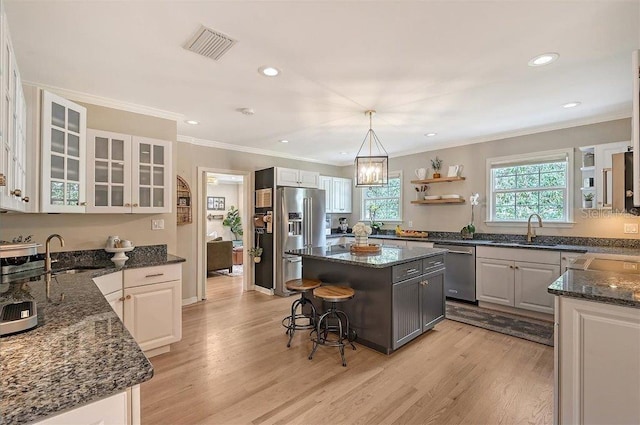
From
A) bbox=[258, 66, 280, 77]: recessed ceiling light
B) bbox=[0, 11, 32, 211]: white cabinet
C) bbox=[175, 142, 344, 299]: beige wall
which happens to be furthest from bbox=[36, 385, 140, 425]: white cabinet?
bbox=[175, 142, 344, 299]: beige wall

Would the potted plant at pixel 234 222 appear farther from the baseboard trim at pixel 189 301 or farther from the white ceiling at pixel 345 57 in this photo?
the white ceiling at pixel 345 57

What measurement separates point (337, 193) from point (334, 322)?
11.3 ft

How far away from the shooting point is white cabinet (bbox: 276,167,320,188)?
16.5ft

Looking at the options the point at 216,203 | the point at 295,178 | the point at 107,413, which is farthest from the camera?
Result: the point at 216,203

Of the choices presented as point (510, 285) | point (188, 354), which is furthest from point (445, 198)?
point (188, 354)

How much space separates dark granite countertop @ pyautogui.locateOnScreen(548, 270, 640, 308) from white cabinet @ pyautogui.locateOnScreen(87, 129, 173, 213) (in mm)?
3325

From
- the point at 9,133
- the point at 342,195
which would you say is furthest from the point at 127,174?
the point at 342,195

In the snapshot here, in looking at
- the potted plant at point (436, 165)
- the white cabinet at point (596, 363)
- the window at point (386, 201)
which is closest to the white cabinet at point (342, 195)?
the window at point (386, 201)

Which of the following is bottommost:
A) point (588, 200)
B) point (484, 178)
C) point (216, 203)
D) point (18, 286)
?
point (18, 286)

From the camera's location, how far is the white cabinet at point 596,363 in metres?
1.45

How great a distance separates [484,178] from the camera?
4.71 meters

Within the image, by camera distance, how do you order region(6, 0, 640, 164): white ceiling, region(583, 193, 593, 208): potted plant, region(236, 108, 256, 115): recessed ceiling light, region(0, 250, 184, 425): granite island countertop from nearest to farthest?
region(0, 250, 184, 425): granite island countertop → region(6, 0, 640, 164): white ceiling → region(236, 108, 256, 115): recessed ceiling light → region(583, 193, 593, 208): potted plant

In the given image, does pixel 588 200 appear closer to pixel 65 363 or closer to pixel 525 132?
pixel 525 132

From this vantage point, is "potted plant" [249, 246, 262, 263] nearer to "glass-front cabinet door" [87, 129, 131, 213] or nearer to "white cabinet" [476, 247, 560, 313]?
"glass-front cabinet door" [87, 129, 131, 213]
